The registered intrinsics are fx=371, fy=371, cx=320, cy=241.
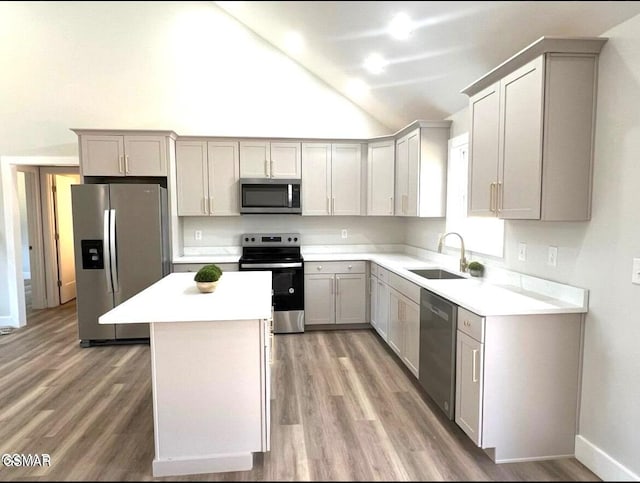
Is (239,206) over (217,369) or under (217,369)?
over

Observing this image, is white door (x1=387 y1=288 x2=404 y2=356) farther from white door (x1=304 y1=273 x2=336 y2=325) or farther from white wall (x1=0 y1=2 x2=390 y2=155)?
white wall (x1=0 y1=2 x2=390 y2=155)

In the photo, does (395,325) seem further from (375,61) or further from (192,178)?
(192,178)

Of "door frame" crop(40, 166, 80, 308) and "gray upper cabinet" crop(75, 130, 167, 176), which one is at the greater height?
"gray upper cabinet" crop(75, 130, 167, 176)

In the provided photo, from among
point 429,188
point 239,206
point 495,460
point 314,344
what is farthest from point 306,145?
point 495,460

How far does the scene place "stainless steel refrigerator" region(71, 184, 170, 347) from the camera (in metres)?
3.73

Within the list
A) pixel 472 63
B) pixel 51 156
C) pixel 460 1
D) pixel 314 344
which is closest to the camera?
pixel 460 1

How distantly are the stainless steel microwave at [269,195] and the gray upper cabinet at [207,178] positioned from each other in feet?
0.45

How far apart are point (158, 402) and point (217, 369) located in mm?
337

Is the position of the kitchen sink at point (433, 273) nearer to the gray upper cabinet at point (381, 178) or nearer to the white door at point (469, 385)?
the gray upper cabinet at point (381, 178)

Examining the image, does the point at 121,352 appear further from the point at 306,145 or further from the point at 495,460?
the point at 495,460

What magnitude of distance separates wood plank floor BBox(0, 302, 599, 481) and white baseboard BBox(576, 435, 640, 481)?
0.05 metres

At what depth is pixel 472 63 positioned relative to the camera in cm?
239

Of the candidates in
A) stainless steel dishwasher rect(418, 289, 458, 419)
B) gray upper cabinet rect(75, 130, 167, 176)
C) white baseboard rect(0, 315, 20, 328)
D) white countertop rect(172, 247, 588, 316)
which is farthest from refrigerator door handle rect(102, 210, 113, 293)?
stainless steel dishwasher rect(418, 289, 458, 419)

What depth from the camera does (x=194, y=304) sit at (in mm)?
2020
